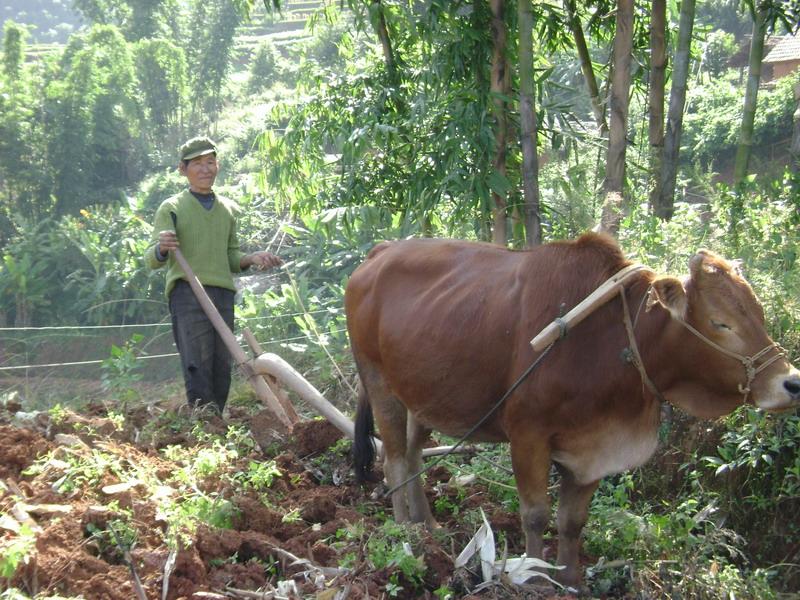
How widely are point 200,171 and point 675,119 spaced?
3.64m

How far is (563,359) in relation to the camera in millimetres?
4379

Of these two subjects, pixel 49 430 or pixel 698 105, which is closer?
pixel 49 430

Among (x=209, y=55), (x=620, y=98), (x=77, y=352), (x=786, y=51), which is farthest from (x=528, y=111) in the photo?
(x=209, y=55)

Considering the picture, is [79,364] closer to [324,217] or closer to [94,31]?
[324,217]

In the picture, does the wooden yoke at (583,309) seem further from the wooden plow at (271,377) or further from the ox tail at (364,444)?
the wooden plow at (271,377)

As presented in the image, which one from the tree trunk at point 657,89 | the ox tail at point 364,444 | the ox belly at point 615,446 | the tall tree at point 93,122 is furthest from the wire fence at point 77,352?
the tall tree at point 93,122

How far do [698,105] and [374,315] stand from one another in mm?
30097

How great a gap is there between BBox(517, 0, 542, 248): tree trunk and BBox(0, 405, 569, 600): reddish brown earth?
7.47 feet

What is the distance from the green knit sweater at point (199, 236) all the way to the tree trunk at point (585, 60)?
3.31 metres

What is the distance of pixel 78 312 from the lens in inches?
835

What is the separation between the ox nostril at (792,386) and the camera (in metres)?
3.99

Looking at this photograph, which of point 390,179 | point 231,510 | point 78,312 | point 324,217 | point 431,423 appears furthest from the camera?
point 78,312

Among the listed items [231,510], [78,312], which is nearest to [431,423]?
[231,510]

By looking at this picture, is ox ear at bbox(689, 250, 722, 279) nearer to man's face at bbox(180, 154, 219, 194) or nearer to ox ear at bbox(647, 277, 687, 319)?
ox ear at bbox(647, 277, 687, 319)
